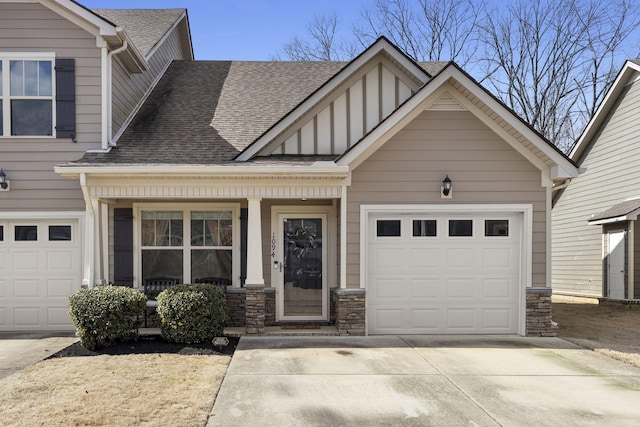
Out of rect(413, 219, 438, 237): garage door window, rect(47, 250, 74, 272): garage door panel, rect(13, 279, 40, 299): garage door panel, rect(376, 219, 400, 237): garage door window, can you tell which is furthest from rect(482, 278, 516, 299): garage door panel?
rect(13, 279, 40, 299): garage door panel

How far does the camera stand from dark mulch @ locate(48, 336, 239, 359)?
7262mm

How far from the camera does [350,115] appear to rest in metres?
9.52

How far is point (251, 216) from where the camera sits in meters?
8.50

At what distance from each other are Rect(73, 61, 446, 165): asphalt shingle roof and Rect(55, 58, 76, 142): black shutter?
2.35 ft

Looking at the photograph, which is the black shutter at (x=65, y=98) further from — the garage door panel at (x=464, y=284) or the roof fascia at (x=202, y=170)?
the garage door panel at (x=464, y=284)

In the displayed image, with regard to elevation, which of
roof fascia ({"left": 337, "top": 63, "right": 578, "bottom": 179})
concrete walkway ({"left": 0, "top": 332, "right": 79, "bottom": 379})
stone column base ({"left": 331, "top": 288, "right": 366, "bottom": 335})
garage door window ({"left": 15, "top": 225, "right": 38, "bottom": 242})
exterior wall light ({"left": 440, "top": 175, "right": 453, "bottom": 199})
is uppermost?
roof fascia ({"left": 337, "top": 63, "right": 578, "bottom": 179})

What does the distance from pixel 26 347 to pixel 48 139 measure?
3763mm

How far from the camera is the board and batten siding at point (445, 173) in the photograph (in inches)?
336

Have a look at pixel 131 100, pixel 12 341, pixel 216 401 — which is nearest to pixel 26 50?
pixel 131 100

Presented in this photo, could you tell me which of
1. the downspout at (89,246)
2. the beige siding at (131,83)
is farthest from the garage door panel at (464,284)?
the beige siding at (131,83)

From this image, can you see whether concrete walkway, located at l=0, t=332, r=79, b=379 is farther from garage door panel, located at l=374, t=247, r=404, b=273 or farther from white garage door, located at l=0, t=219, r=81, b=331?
garage door panel, located at l=374, t=247, r=404, b=273

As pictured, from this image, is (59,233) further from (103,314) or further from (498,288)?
(498,288)

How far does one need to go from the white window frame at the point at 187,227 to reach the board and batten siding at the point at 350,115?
149 centimetres

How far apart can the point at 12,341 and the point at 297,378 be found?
539 cm
